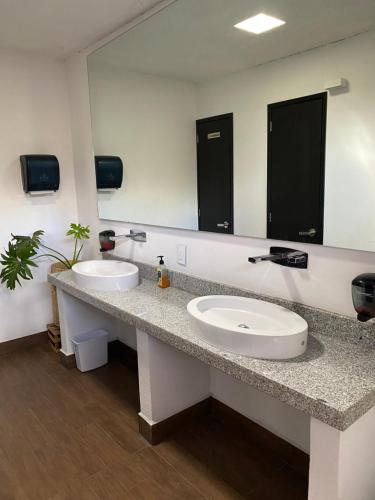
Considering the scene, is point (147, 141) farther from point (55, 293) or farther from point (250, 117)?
point (55, 293)

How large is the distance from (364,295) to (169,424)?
4.40 ft

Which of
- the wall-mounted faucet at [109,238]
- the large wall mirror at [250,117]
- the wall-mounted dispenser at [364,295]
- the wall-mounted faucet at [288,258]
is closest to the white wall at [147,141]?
the large wall mirror at [250,117]

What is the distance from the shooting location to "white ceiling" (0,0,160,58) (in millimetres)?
2205

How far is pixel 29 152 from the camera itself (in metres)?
3.08

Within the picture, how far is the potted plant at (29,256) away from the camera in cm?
272

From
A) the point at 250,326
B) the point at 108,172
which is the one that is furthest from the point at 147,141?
the point at 250,326

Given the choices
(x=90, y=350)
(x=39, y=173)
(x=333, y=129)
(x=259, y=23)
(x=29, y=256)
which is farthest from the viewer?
(x=39, y=173)

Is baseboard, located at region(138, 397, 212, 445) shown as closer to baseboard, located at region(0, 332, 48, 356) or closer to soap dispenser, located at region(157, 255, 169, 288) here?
soap dispenser, located at region(157, 255, 169, 288)

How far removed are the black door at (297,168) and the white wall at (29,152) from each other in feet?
6.82

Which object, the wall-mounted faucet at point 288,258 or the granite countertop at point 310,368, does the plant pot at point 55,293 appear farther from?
the wall-mounted faucet at point 288,258

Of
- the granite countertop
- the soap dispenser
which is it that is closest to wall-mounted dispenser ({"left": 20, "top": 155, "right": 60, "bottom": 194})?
the soap dispenser

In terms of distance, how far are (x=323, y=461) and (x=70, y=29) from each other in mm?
2795

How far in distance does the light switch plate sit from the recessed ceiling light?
3.88ft

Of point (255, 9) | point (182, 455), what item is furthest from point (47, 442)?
point (255, 9)
